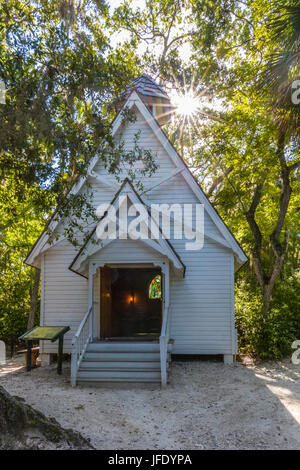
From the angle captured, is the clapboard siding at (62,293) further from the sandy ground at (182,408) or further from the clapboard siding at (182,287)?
the sandy ground at (182,408)

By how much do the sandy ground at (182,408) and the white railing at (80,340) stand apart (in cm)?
41

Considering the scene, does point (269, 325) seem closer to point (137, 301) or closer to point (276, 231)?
point (276, 231)

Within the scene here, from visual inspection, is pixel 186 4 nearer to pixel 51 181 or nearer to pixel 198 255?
pixel 198 255

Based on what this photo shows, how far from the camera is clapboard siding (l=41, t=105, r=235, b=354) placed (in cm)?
1093

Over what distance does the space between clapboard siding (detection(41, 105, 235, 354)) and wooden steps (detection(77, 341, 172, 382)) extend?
1.82 m

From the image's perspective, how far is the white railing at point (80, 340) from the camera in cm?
835

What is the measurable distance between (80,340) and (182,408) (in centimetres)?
322

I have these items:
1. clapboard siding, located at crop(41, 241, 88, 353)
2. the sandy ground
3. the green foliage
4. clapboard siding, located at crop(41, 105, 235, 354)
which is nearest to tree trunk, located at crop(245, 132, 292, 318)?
the green foliage

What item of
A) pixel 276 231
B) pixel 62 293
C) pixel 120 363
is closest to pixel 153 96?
pixel 276 231

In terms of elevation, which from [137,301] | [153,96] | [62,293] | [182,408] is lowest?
[182,408]

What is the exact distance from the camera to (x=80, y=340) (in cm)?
913

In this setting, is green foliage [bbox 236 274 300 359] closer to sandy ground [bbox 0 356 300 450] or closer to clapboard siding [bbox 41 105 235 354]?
clapboard siding [bbox 41 105 235 354]
